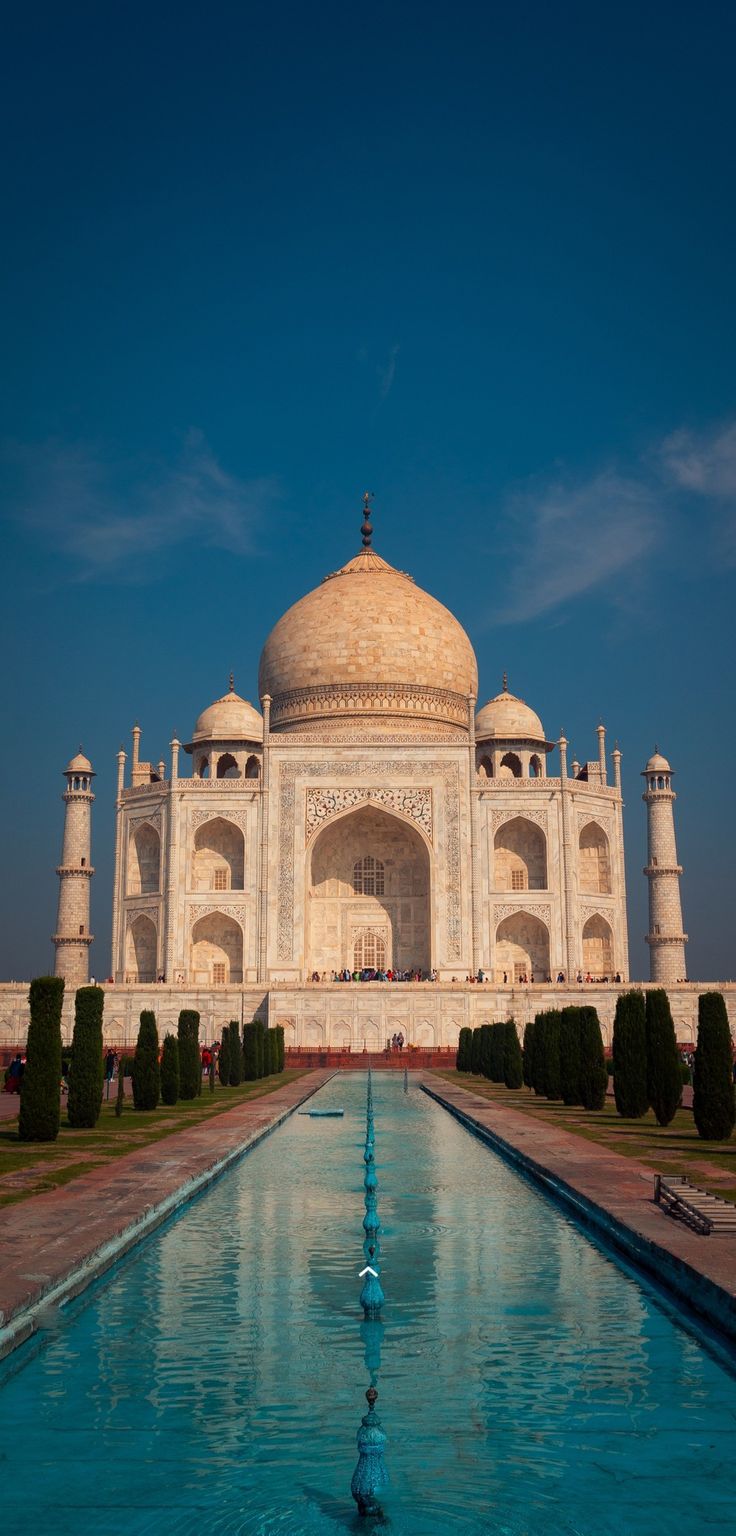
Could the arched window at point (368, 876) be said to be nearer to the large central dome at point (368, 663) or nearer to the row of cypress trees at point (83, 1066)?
the large central dome at point (368, 663)

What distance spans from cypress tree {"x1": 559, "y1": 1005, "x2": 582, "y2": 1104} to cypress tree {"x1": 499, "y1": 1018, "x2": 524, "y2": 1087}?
2.78 m

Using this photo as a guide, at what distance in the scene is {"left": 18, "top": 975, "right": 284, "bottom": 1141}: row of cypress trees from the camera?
10.6m

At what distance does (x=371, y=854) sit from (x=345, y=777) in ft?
8.50

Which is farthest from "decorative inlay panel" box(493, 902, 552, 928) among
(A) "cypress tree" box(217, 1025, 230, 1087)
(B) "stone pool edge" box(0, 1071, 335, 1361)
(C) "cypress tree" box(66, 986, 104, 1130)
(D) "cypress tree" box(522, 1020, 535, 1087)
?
(B) "stone pool edge" box(0, 1071, 335, 1361)

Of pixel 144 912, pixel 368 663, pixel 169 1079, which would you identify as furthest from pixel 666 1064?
→ pixel 368 663

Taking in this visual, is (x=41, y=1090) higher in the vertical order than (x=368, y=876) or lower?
lower

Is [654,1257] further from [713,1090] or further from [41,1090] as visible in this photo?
[41,1090]

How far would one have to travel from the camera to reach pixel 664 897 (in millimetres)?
32375

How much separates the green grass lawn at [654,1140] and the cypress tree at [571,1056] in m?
0.19

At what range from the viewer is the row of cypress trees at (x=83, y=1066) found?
1060 centimetres

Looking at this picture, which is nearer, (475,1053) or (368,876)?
(475,1053)

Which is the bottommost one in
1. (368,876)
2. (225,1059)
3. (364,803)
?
(225,1059)

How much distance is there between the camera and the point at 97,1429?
11.7 ft

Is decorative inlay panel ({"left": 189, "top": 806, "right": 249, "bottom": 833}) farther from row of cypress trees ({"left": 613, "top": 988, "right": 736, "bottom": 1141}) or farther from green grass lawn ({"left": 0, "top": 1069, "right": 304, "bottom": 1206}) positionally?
row of cypress trees ({"left": 613, "top": 988, "right": 736, "bottom": 1141})
